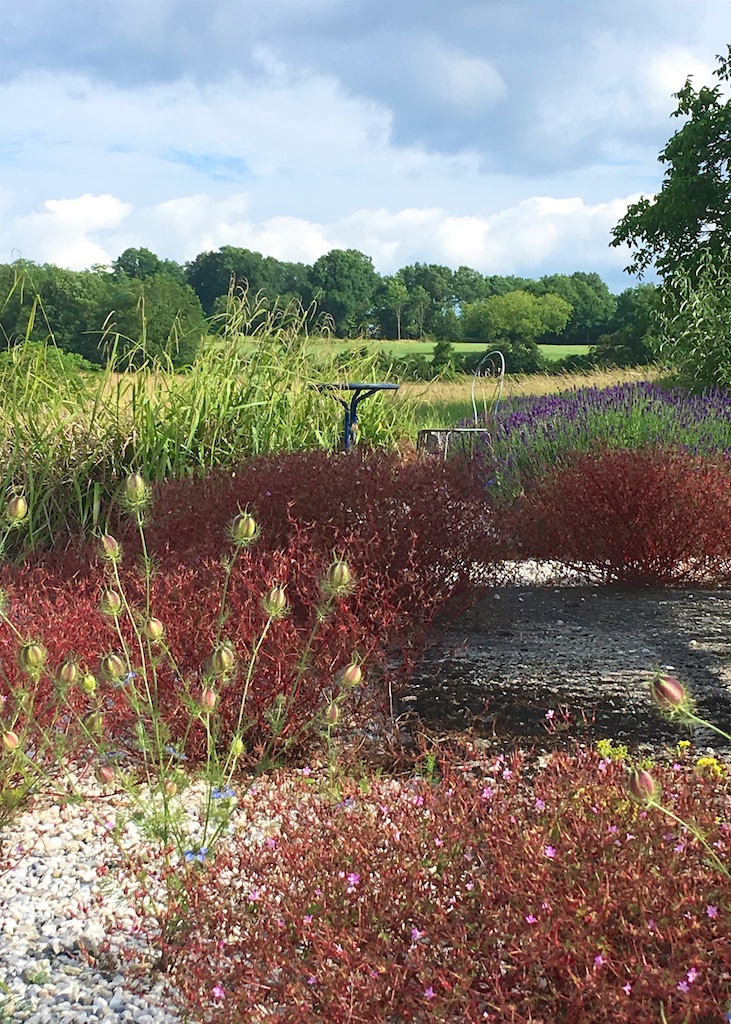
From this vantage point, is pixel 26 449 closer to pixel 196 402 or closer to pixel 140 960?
pixel 196 402

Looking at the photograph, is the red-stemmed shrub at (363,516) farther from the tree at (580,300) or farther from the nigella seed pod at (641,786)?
the tree at (580,300)

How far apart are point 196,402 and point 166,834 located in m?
4.30

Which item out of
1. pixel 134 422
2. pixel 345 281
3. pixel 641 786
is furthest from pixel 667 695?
pixel 345 281

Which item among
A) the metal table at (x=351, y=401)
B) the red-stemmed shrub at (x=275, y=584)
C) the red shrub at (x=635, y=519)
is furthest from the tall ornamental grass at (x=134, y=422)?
the red shrub at (x=635, y=519)

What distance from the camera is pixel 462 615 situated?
4594 millimetres

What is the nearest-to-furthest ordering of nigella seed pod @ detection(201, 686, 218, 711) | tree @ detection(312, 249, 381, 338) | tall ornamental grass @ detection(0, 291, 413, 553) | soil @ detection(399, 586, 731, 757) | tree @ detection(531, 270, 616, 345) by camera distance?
nigella seed pod @ detection(201, 686, 218, 711) → soil @ detection(399, 586, 731, 757) → tall ornamental grass @ detection(0, 291, 413, 553) → tree @ detection(312, 249, 381, 338) → tree @ detection(531, 270, 616, 345)

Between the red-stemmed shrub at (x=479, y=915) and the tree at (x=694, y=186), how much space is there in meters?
17.5

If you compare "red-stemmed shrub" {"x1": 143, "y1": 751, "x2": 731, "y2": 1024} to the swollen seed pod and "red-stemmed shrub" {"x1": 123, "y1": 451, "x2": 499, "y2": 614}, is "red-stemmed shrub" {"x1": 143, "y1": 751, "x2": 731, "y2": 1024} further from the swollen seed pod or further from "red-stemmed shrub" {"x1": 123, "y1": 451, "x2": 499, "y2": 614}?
"red-stemmed shrub" {"x1": 123, "y1": 451, "x2": 499, "y2": 614}

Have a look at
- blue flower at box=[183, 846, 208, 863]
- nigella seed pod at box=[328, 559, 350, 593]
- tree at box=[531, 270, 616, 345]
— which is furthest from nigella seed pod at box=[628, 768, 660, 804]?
tree at box=[531, 270, 616, 345]

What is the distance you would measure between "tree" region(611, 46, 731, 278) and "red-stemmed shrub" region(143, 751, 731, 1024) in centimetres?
1755

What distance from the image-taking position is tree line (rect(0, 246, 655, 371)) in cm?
784

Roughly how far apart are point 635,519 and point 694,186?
1543cm

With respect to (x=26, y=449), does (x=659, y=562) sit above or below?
below

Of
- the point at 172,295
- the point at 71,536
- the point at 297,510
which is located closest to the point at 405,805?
the point at 297,510
